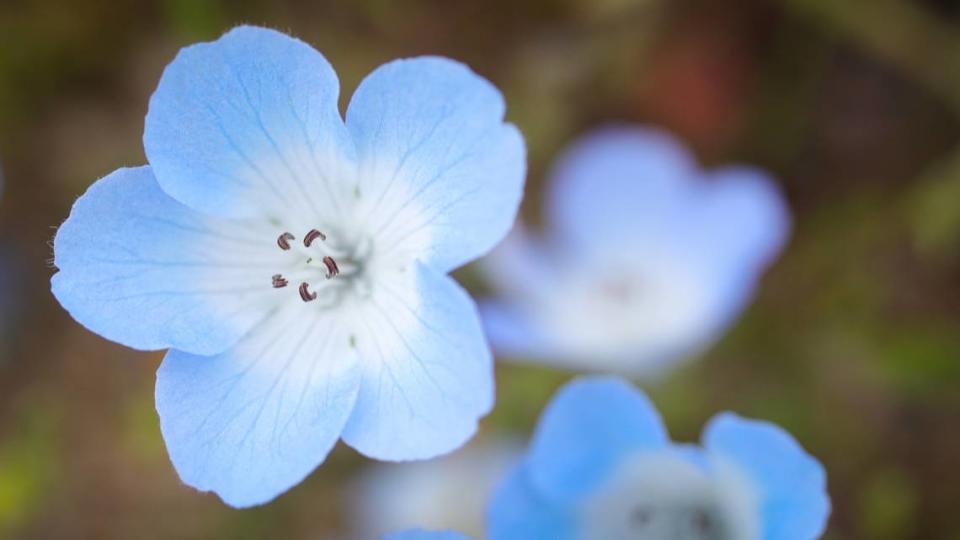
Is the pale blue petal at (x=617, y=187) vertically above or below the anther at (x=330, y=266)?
below

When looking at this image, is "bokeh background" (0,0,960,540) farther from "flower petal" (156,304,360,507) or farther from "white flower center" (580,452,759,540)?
"flower petal" (156,304,360,507)

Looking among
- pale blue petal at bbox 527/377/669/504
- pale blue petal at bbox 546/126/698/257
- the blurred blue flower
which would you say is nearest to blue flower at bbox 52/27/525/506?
pale blue petal at bbox 527/377/669/504

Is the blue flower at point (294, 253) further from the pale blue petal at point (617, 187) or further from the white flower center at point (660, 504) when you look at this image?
the pale blue petal at point (617, 187)

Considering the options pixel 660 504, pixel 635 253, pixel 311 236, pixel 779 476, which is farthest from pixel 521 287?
pixel 779 476

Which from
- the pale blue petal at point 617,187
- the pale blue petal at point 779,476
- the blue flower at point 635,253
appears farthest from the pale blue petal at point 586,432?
the pale blue petal at point 617,187

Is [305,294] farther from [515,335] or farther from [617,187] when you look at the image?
[617,187]

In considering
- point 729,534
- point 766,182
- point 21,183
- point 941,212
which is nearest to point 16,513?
point 21,183
